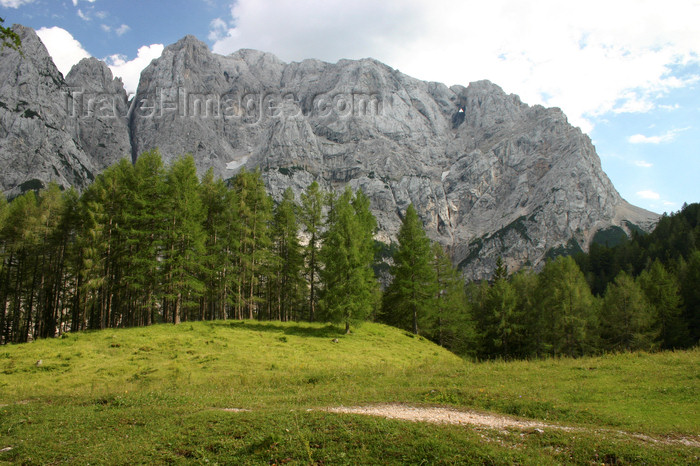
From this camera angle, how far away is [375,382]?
56.9ft

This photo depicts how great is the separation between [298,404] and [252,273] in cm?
2767

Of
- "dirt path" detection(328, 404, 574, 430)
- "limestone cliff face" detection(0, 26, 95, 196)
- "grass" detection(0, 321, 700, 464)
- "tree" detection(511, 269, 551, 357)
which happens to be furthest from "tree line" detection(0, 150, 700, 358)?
"limestone cliff face" detection(0, 26, 95, 196)

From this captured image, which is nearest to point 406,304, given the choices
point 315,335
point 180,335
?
point 315,335

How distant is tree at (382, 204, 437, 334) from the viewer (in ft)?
145

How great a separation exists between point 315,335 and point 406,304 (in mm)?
14860

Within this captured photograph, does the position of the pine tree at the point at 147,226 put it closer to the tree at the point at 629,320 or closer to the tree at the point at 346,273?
the tree at the point at 346,273

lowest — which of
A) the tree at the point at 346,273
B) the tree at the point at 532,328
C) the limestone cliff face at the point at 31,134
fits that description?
the tree at the point at 532,328

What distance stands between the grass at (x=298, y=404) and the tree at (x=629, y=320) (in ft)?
Result: 115

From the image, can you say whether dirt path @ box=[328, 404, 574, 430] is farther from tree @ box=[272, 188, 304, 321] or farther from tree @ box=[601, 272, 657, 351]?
tree @ box=[601, 272, 657, 351]

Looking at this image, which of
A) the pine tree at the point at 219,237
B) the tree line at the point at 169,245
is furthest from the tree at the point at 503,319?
the pine tree at the point at 219,237

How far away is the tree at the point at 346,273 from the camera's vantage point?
34344mm

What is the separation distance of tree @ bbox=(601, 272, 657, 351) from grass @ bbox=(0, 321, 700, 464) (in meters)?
35.0

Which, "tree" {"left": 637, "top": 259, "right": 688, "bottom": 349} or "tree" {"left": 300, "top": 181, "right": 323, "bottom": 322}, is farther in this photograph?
"tree" {"left": 637, "top": 259, "right": 688, "bottom": 349}

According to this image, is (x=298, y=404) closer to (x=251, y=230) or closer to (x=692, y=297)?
(x=251, y=230)
